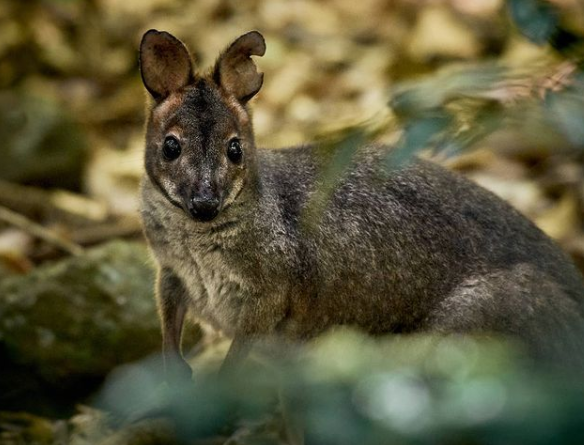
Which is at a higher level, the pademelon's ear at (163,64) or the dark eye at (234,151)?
the pademelon's ear at (163,64)

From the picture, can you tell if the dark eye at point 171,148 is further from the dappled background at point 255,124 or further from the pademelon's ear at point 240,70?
the dappled background at point 255,124

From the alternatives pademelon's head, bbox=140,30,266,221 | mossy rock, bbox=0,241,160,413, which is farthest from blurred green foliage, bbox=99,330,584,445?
mossy rock, bbox=0,241,160,413

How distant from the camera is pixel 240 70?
5312 mm

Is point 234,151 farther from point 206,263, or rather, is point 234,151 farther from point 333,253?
point 333,253

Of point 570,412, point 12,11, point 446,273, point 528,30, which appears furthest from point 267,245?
point 12,11

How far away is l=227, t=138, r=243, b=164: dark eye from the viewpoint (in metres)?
5.12

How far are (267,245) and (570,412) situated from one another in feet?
11.9

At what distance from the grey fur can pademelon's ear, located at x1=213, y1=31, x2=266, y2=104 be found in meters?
0.05

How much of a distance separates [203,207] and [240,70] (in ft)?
2.70

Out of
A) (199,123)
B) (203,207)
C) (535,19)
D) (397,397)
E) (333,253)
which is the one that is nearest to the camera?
(397,397)

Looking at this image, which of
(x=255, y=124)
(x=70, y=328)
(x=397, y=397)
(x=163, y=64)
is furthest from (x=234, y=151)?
(x=255, y=124)

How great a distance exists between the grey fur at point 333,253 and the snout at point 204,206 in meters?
0.19

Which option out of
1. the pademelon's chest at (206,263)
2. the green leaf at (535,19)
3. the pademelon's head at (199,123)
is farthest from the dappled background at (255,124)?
the pademelon's head at (199,123)

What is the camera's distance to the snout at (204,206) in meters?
4.86
